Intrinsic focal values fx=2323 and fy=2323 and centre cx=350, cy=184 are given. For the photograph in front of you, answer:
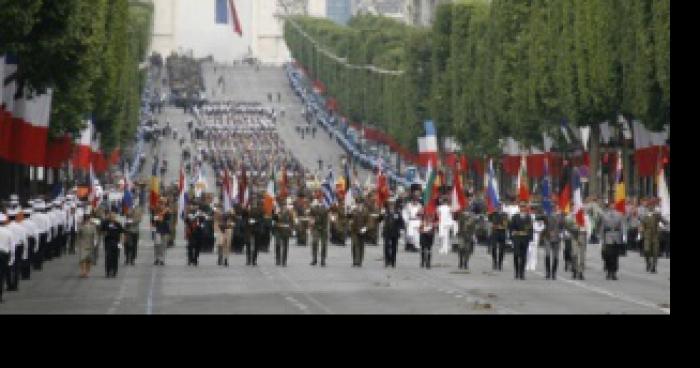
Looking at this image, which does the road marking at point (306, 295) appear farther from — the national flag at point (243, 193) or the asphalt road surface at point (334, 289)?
the national flag at point (243, 193)

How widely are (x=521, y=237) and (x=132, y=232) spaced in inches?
445

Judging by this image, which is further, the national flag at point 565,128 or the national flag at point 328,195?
the national flag at point 565,128

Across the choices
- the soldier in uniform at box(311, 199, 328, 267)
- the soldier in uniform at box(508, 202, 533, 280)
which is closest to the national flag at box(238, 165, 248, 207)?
the soldier in uniform at box(311, 199, 328, 267)

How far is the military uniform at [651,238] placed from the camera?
5459 centimetres

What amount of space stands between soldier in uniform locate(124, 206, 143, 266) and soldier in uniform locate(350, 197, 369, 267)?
17.1 ft

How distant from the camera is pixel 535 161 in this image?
3996 inches

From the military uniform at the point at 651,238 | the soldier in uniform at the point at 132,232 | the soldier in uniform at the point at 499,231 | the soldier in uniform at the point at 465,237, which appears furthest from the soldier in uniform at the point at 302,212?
the military uniform at the point at 651,238

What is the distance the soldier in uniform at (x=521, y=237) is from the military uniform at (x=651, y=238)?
4302mm

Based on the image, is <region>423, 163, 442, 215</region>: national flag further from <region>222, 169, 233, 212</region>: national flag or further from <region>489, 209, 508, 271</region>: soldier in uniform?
<region>489, 209, 508, 271</region>: soldier in uniform

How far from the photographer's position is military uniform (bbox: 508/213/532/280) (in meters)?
50.7
